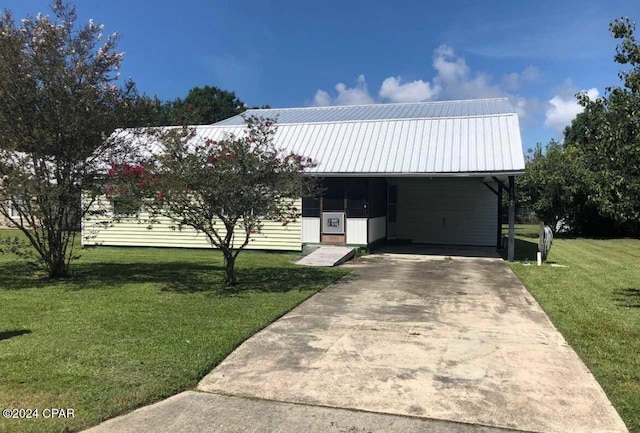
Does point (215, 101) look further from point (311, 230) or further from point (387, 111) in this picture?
point (311, 230)

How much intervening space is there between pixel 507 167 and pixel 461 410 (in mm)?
10553

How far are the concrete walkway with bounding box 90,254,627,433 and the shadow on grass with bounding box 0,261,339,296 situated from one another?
1993 millimetres

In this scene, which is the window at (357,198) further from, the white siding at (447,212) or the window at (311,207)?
the white siding at (447,212)

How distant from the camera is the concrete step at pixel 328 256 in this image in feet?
41.8

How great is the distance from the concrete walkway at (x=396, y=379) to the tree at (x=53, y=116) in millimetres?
5335

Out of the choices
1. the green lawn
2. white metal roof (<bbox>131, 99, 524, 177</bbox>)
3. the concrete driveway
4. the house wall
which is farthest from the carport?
the concrete driveway

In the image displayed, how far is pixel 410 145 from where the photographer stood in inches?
615

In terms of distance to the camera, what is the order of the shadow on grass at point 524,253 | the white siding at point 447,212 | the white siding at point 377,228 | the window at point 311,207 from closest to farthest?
the shadow on grass at point 524,253
the window at point 311,207
the white siding at point 377,228
the white siding at point 447,212

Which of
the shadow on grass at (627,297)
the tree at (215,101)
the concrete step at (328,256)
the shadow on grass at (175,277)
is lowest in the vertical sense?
the shadow on grass at (627,297)

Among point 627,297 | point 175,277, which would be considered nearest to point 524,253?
point 627,297

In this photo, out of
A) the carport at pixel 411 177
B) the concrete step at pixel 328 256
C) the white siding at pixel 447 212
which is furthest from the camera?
the white siding at pixel 447 212

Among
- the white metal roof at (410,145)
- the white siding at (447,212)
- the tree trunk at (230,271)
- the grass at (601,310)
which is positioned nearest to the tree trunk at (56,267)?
the tree trunk at (230,271)

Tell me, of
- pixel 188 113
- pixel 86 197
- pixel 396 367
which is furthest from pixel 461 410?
pixel 86 197

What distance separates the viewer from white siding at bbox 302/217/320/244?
15.5m
